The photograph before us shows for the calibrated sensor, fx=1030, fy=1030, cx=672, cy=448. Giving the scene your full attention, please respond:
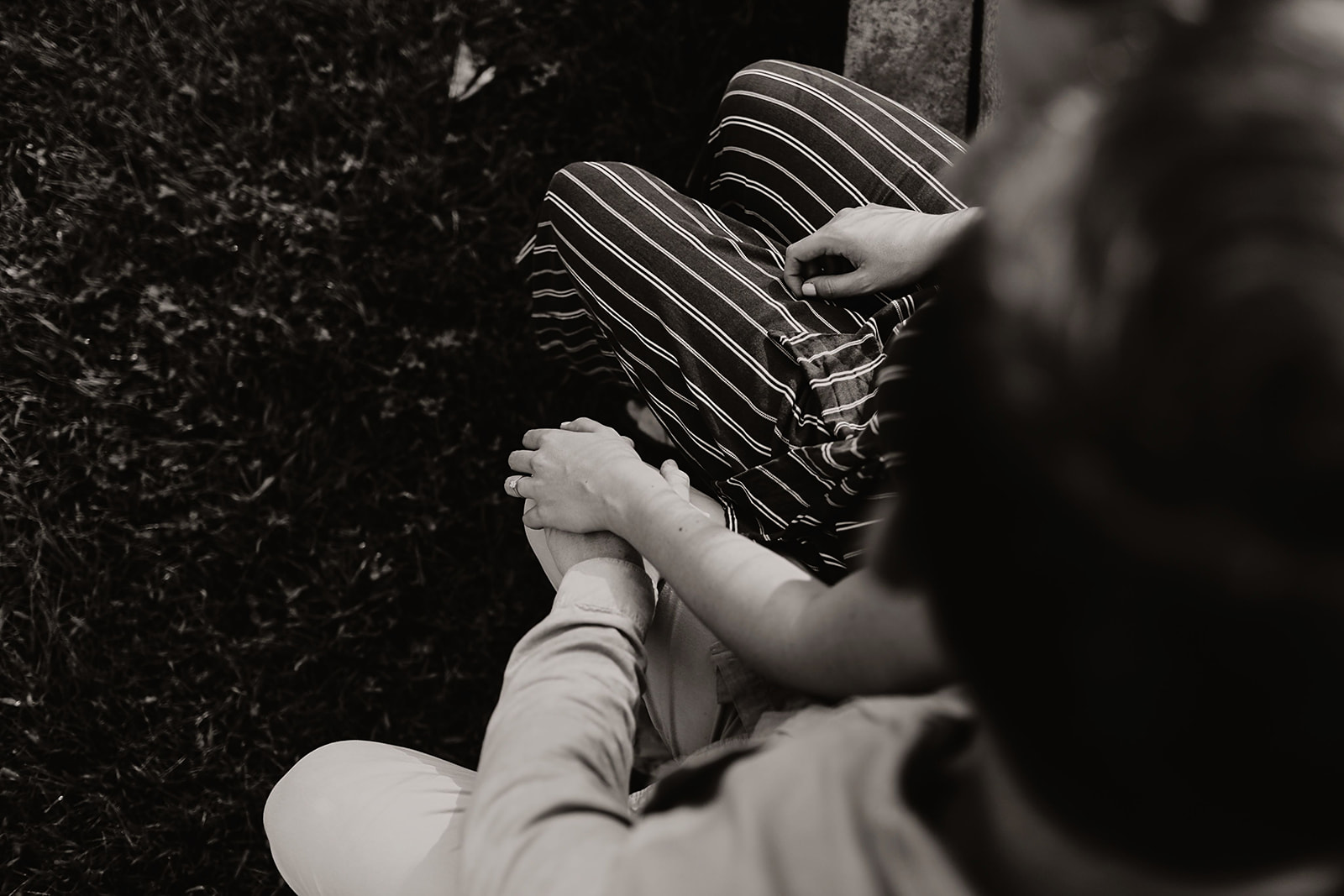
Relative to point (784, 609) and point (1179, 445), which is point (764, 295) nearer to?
point (784, 609)

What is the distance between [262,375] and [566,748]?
147 cm

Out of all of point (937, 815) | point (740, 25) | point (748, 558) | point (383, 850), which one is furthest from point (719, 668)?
point (740, 25)

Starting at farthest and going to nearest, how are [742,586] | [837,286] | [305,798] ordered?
[837,286], [305,798], [742,586]

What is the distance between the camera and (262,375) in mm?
2225

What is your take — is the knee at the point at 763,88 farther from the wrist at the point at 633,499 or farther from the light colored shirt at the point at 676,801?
the light colored shirt at the point at 676,801

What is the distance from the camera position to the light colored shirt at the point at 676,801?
0.73 meters

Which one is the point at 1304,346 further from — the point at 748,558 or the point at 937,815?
the point at 748,558

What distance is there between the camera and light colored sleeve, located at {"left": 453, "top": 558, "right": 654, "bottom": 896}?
93 centimetres

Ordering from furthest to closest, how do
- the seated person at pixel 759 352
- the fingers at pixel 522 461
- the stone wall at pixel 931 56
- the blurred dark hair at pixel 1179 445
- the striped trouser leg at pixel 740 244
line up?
the stone wall at pixel 931 56
the fingers at pixel 522 461
the striped trouser leg at pixel 740 244
the seated person at pixel 759 352
the blurred dark hair at pixel 1179 445

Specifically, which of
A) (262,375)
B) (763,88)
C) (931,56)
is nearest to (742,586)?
(763,88)

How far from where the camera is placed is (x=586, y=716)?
1123 millimetres

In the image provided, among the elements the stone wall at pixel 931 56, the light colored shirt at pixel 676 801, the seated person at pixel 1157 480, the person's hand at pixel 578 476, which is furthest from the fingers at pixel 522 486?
the stone wall at pixel 931 56

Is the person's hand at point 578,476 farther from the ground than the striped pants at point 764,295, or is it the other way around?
the striped pants at point 764,295

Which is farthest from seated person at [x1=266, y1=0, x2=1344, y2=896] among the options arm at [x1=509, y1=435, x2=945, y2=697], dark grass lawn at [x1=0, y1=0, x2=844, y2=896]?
dark grass lawn at [x1=0, y1=0, x2=844, y2=896]
